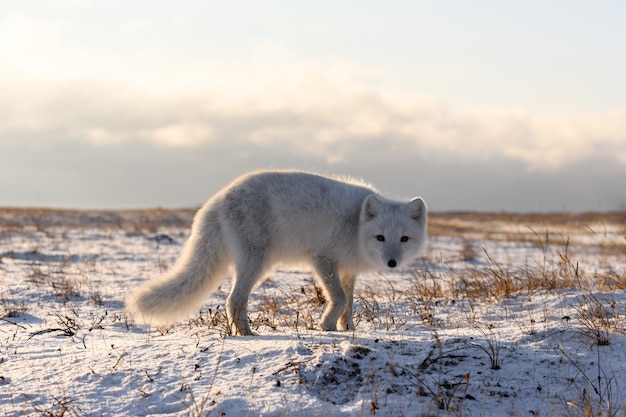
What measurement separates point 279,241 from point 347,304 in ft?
2.88

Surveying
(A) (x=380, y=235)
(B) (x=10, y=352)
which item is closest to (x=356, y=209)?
(A) (x=380, y=235)

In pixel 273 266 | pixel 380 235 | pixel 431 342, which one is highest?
pixel 380 235

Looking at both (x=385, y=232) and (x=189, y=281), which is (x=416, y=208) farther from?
(x=189, y=281)

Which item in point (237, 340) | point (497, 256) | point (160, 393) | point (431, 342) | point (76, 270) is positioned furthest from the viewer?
point (497, 256)

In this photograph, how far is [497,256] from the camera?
495 inches

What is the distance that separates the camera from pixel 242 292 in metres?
5.15

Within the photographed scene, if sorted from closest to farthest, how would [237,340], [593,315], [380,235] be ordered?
1. [237,340]
2. [593,315]
3. [380,235]

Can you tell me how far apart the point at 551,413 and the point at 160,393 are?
92.2 inches

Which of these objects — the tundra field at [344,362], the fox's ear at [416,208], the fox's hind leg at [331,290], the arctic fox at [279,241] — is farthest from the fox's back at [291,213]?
the tundra field at [344,362]

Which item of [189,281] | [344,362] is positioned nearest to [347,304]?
[189,281]

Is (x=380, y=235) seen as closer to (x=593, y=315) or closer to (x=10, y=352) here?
(x=593, y=315)

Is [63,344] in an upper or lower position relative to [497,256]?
lower

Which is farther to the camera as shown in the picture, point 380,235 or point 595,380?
point 380,235

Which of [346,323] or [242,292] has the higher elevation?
[242,292]
